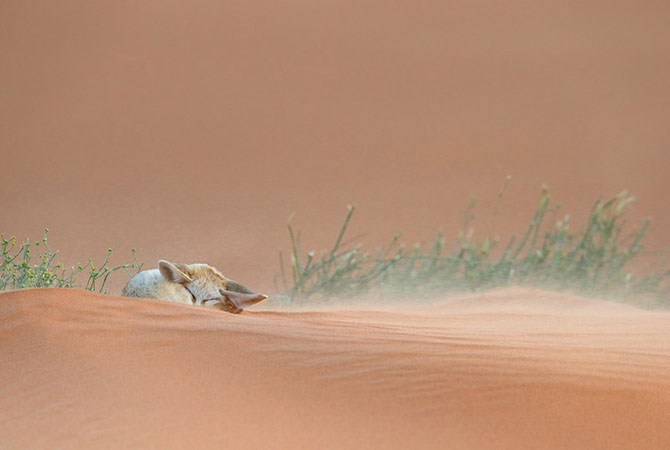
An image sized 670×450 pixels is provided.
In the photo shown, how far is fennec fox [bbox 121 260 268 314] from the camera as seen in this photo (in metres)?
2.79

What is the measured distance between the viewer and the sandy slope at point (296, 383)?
4.85ft

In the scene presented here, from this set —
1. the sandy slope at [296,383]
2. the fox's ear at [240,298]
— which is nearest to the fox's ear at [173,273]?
the fox's ear at [240,298]

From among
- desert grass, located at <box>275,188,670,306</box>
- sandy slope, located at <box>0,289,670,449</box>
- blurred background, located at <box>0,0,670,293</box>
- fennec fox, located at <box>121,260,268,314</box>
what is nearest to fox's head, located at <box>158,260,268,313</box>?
fennec fox, located at <box>121,260,268,314</box>

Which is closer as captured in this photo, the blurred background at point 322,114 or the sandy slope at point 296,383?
the sandy slope at point 296,383

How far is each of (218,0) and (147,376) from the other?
1082 cm

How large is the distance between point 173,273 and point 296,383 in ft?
4.12

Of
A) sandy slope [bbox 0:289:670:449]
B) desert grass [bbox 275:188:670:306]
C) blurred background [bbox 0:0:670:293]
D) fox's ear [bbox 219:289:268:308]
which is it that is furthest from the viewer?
blurred background [bbox 0:0:670:293]

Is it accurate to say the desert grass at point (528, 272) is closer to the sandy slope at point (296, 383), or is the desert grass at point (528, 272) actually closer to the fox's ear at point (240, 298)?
the fox's ear at point (240, 298)

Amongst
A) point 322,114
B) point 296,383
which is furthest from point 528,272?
point 322,114

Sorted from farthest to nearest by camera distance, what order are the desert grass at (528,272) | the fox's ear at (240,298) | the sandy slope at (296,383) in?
1. the desert grass at (528,272)
2. the fox's ear at (240,298)
3. the sandy slope at (296,383)

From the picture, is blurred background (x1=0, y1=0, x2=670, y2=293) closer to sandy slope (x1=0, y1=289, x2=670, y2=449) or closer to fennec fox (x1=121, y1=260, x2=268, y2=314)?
fennec fox (x1=121, y1=260, x2=268, y2=314)

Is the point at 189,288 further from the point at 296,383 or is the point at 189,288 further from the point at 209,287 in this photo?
the point at 296,383

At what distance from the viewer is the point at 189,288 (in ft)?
9.41

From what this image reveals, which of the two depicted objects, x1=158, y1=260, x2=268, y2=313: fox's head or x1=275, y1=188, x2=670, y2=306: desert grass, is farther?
x1=275, y1=188, x2=670, y2=306: desert grass
